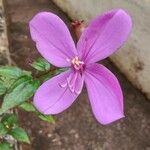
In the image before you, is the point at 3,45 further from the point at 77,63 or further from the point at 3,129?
the point at 77,63

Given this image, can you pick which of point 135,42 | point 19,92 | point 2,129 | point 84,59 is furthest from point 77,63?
point 135,42

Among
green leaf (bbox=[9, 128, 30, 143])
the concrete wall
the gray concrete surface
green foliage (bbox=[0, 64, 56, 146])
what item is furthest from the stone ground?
green foliage (bbox=[0, 64, 56, 146])

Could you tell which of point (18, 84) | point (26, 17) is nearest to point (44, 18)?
point (18, 84)

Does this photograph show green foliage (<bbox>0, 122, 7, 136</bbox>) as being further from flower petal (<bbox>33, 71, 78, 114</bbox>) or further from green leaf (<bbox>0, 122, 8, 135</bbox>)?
flower petal (<bbox>33, 71, 78, 114</bbox>)

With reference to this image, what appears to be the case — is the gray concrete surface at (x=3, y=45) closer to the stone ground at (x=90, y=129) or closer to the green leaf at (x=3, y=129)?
the stone ground at (x=90, y=129)

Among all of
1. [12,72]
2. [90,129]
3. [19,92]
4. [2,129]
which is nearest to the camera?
[19,92]

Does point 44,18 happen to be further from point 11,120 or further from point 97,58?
point 11,120

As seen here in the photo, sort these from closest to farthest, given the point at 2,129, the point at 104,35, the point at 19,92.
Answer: the point at 104,35
the point at 19,92
the point at 2,129

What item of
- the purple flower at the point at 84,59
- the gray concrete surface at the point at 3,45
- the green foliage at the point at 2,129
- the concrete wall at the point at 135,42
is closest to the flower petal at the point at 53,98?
the purple flower at the point at 84,59
